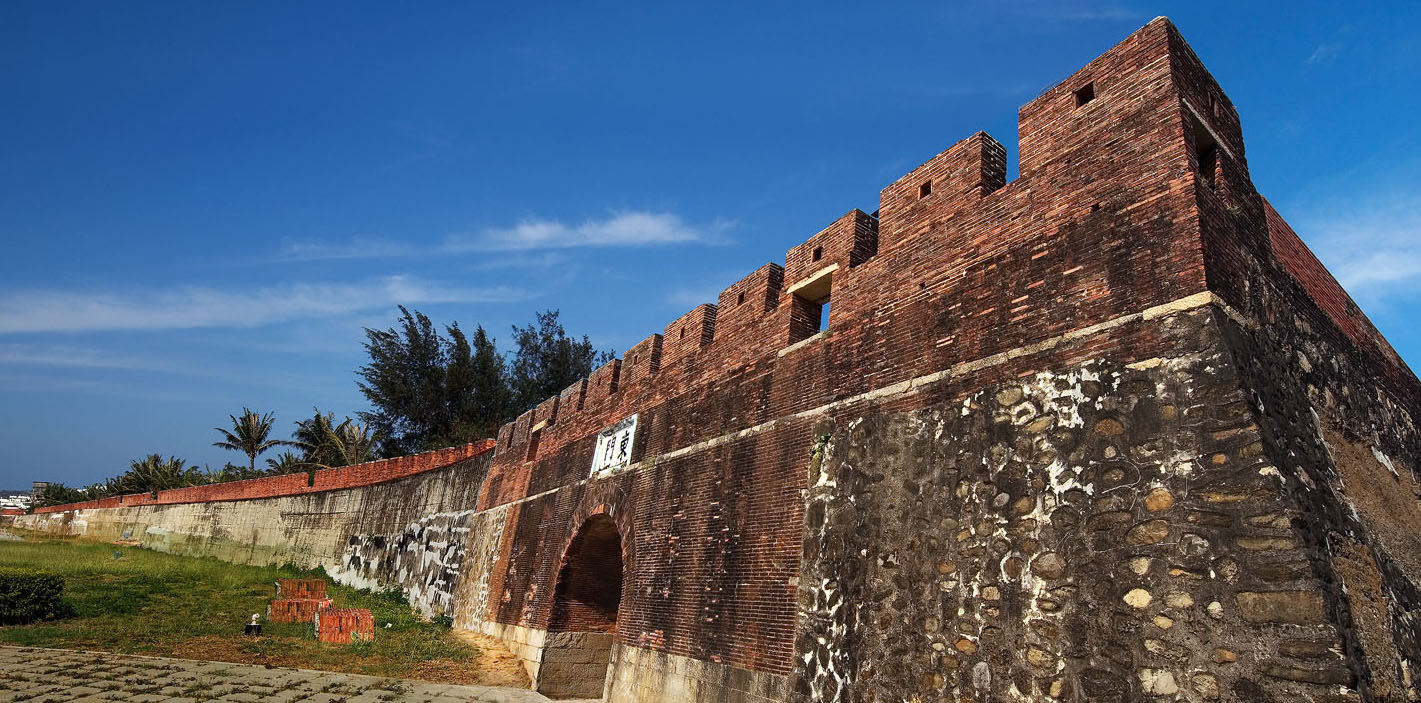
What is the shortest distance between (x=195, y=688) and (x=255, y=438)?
30.8m

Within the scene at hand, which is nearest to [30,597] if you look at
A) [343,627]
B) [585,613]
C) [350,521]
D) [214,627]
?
[214,627]

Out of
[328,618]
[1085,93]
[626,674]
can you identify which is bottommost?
[328,618]

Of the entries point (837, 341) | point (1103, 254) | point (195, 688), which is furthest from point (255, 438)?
point (1103, 254)

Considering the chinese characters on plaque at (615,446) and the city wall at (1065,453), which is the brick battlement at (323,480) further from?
the city wall at (1065,453)

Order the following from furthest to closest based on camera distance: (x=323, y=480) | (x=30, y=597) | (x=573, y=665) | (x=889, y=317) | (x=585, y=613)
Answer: (x=323, y=480) < (x=30, y=597) < (x=585, y=613) < (x=573, y=665) < (x=889, y=317)

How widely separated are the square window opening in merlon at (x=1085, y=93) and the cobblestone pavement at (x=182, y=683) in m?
9.23

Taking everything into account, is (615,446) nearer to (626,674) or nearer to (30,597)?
(626,674)

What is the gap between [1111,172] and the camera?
5.31 metres

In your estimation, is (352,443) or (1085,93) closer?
(1085,93)

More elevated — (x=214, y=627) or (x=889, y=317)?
(x=889, y=317)

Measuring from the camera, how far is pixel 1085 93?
19.2ft

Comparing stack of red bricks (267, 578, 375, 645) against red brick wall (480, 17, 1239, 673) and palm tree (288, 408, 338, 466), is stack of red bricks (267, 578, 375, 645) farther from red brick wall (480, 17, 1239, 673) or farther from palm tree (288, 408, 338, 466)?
palm tree (288, 408, 338, 466)

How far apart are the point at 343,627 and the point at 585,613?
3980 millimetres

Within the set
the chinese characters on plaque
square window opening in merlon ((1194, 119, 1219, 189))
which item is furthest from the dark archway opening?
square window opening in merlon ((1194, 119, 1219, 189))
